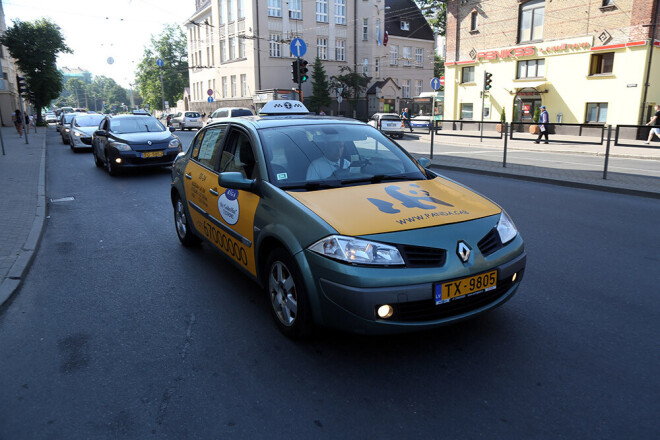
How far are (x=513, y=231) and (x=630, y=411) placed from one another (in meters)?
1.43

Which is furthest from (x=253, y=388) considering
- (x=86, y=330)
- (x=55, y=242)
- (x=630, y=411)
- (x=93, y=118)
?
(x=93, y=118)

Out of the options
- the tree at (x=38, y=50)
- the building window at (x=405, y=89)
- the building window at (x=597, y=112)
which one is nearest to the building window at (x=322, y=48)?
the building window at (x=405, y=89)

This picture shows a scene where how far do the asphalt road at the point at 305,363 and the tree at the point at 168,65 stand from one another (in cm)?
8500

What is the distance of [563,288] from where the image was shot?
4570 millimetres

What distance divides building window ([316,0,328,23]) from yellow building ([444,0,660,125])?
18.8 meters

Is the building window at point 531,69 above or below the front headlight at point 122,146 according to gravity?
above

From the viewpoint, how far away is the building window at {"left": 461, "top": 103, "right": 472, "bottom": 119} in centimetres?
3781

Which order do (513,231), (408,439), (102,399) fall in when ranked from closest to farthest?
(408,439) < (102,399) < (513,231)

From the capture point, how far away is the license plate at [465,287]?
3121 millimetres

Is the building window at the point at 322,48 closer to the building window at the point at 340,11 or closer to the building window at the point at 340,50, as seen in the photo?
the building window at the point at 340,50

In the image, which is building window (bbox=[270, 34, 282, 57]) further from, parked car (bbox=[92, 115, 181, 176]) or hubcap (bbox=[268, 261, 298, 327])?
hubcap (bbox=[268, 261, 298, 327])

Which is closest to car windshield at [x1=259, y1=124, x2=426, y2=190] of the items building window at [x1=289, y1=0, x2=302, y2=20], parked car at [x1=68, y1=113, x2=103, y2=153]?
parked car at [x1=68, y1=113, x2=103, y2=153]

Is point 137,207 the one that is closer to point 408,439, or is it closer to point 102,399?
point 102,399

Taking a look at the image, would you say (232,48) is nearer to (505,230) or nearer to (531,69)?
(531,69)
